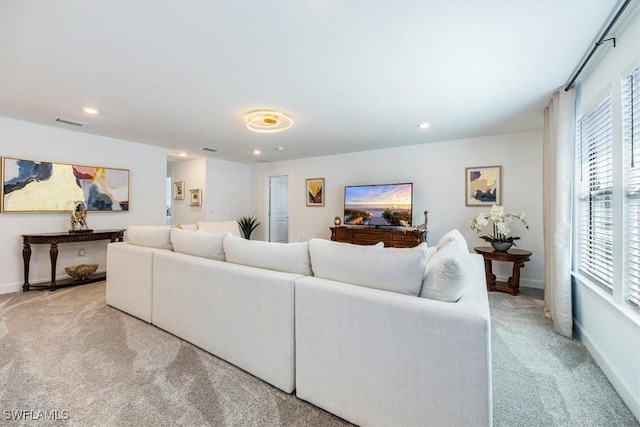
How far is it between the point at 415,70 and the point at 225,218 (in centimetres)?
546

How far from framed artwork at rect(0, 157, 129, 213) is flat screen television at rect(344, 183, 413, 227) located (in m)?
3.93

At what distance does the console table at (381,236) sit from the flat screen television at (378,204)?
206 mm

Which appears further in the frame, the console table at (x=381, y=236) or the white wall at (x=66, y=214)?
the console table at (x=381, y=236)

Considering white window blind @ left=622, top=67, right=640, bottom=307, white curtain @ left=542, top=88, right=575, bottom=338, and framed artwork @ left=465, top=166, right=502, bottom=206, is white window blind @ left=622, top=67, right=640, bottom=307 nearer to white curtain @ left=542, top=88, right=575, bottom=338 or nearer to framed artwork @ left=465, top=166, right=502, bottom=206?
white curtain @ left=542, top=88, right=575, bottom=338

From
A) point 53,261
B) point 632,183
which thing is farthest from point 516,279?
point 53,261

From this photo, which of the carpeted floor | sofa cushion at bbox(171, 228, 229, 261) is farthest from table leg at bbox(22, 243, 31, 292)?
sofa cushion at bbox(171, 228, 229, 261)

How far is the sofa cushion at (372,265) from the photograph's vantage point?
142 centimetres

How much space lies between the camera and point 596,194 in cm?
223

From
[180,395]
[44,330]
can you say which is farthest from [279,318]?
[44,330]

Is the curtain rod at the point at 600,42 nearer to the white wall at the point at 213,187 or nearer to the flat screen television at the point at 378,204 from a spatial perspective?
the flat screen television at the point at 378,204

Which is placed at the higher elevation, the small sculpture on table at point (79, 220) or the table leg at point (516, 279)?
the small sculpture on table at point (79, 220)

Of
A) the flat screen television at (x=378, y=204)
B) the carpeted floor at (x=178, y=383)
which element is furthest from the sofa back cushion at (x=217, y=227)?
the flat screen television at (x=378, y=204)

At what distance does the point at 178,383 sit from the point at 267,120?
8.64 ft

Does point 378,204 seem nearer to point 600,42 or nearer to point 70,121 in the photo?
point 600,42
